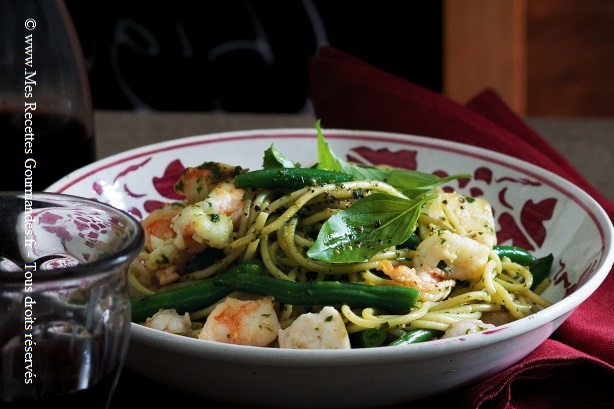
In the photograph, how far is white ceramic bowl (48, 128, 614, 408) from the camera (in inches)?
42.8

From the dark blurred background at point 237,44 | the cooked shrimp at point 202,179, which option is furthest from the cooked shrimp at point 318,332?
the dark blurred background at point 237,44

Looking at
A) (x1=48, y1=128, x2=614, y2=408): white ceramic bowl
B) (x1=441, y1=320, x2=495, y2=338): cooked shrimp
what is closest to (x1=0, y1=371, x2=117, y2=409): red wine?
(x1=48, y1=128, x2=614, y2=408): white ceramic bowl

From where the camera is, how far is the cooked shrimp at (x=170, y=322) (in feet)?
4.19

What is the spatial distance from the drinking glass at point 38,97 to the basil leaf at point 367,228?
28.3 inches

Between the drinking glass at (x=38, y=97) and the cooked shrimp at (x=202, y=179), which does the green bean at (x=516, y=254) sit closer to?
the cooked shrimp at (x=202, y=179)

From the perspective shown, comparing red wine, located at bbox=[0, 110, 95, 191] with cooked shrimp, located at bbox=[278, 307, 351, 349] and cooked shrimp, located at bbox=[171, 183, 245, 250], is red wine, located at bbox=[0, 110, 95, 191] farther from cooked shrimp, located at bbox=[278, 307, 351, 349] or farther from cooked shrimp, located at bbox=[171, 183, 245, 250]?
cooked shrimp, located at bbox=[278, 307, 351, 349]

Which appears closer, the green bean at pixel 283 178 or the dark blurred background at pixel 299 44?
the green bean at pixel 283 178

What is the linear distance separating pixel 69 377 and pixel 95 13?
3212mm

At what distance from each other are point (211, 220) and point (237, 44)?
2.73 meters

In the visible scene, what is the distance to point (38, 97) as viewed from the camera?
71.3 inches

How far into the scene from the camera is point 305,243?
55.9 inches

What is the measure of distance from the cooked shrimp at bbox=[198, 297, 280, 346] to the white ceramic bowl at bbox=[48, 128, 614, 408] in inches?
3.5

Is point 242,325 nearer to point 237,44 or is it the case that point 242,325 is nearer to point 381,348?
point 381,348

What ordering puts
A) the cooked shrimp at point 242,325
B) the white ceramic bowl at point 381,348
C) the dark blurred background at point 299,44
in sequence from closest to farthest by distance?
the white ceramic bowl at point 381,348
the cooked shrimp at point 242,325
the dark blurred background at point 299,44
